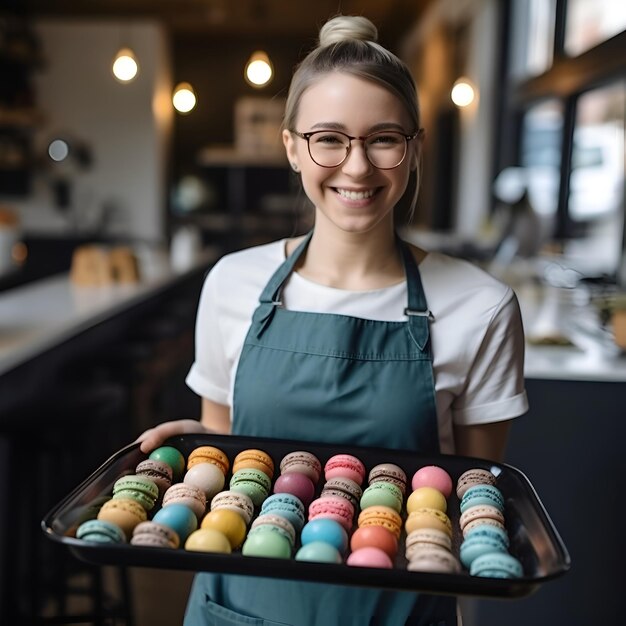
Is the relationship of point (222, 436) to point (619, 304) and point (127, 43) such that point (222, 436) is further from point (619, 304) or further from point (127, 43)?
point (127, 43)

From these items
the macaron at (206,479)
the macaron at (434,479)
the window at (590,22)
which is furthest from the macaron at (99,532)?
the window at (590,22)

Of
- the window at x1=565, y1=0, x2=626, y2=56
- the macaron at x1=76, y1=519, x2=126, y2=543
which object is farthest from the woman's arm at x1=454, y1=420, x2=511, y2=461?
the window at x1=565, y1=0, x2=626, y2=56

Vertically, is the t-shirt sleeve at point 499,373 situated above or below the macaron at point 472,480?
above

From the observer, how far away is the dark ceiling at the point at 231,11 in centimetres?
760

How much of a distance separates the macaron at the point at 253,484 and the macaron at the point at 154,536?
0.19 metres

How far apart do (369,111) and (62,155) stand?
23.3 ft

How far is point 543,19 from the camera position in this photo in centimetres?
535

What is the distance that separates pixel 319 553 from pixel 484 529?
218 millimetres

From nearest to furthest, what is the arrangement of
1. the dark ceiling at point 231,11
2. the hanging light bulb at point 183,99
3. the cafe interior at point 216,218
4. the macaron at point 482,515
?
the macaron at point 482,515 → the cafe interior at point 216,218 → the hanging light bulb at point 183,99 → the dark ceiling at point 231,11

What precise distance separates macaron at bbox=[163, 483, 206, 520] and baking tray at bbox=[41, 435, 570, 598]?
3.2 inches

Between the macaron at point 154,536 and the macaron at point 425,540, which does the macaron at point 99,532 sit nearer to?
the macaron at point 154,536

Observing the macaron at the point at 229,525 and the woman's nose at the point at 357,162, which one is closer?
the macaron at the point at 229,525

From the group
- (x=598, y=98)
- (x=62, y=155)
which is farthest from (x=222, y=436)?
(x=62, y=155)

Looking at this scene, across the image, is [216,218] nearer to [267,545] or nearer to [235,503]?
[235,503]
